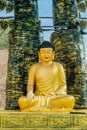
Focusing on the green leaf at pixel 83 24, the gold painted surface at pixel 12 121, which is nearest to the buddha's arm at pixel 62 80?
the gold painted surface at pixel 12 121

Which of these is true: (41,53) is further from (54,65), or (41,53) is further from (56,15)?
(56,15)

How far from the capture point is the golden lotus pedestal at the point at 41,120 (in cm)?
356

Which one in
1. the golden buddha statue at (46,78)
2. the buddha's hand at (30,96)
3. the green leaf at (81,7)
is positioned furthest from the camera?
the green leaf at (81,7)

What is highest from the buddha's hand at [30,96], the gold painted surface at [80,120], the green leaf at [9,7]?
the green leaf at [9,7]

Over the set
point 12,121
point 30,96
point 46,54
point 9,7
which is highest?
point 9,7

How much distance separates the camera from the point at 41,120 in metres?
3.56

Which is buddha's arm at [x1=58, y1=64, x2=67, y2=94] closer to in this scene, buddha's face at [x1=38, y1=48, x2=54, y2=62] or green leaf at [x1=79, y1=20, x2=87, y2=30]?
buddha's face at [x1=38, y1=48, x2=54, y2=62]

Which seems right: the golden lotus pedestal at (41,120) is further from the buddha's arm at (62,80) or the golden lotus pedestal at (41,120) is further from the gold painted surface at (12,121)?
the buddha's arm at (62,80)

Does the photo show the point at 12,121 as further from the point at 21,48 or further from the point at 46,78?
the point at 21,48

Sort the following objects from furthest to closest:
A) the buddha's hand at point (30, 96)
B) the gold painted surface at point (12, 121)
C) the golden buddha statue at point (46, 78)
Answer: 1. the golden buddha statue at point (46, 78)
2. the buddha's hand at point (30, 96)
3. the gold painted surface at point (12, 121)

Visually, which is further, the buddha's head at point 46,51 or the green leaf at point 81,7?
the green leaf at point 81,7

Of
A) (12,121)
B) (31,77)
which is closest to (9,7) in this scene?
(31,77)

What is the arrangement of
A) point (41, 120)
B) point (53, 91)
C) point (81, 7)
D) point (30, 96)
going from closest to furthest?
1. point (41, 120)
2. point (30, 96)
3. point (53, 91)
4. point (81, 7)

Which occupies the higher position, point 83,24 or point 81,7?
point 81,7
